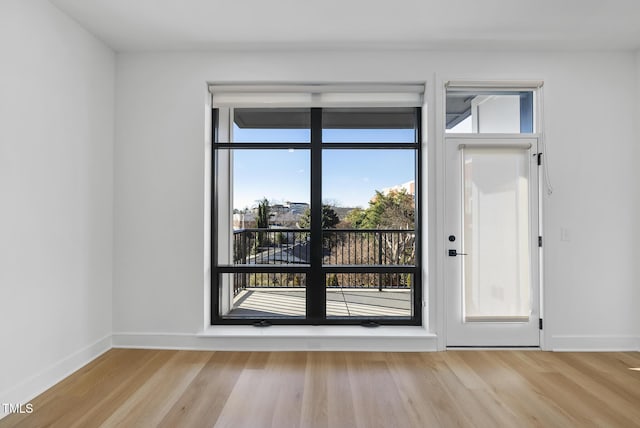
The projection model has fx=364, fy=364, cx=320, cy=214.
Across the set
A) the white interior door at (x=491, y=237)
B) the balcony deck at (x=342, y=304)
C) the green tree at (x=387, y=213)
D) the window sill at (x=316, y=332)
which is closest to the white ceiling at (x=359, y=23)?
the white interior door at (x=491, y=237)

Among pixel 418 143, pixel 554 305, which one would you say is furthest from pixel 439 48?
pixel 554 305

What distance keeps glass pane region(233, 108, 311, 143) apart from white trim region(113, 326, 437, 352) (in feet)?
6.07

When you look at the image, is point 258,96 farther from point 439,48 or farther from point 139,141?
point 439,48

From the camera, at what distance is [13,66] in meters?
2.33

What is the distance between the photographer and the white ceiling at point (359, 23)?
2.65 m

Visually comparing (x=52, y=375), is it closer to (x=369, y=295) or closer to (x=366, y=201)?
(x=369, y=295)

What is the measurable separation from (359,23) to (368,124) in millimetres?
952

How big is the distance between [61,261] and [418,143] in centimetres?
319

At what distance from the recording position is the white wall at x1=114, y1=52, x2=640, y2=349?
132 inches

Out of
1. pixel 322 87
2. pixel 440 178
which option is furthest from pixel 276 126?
pixel 440 178

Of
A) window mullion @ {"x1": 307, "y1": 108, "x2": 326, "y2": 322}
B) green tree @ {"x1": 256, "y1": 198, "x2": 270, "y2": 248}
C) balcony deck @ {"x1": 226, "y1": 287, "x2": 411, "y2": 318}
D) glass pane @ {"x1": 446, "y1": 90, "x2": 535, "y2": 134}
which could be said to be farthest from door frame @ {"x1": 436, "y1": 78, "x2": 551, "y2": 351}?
green tree @ {"x1": 256, "y1": 198, "x2": 270, "y2": 248}

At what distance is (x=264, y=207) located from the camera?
361 cm

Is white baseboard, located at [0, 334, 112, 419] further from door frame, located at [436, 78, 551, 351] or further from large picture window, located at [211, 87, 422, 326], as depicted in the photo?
door frame, located at [436, 78, 551, 351]

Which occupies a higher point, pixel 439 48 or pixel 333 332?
pixel 439 48
